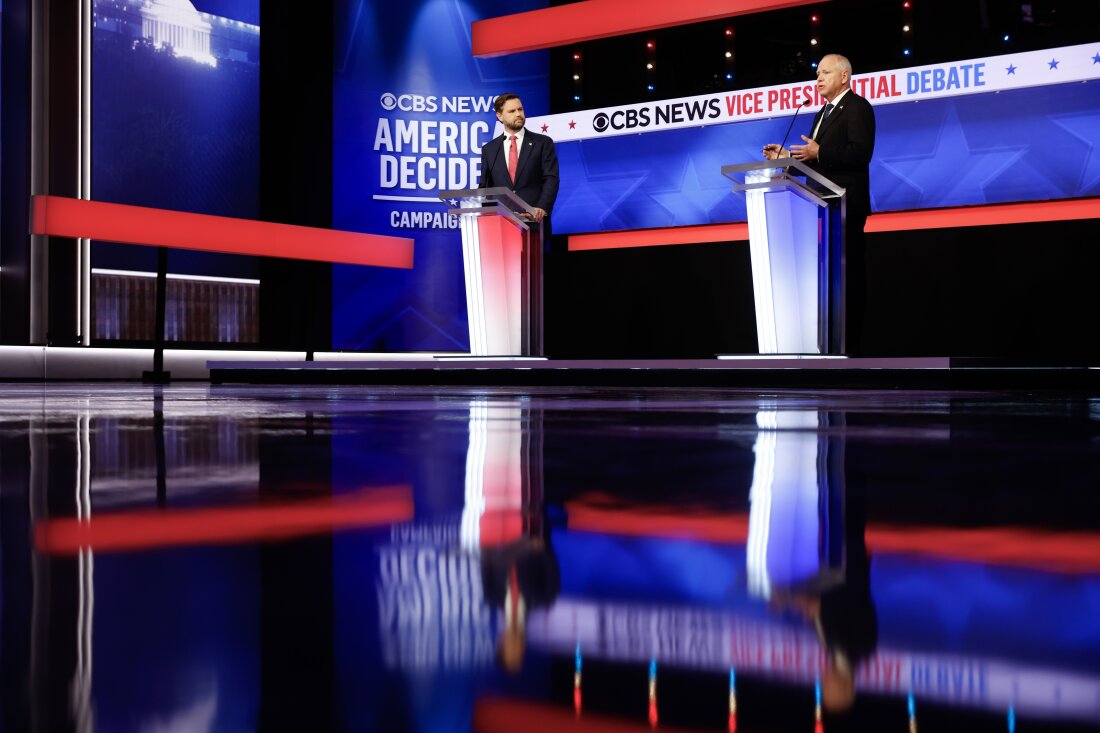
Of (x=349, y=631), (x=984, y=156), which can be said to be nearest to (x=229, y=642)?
(x=349, y=631)

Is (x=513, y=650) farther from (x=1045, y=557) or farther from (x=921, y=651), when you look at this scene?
(x=1045, y=557)

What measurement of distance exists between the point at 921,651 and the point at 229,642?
0.42ft

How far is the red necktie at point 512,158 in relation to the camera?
454cm

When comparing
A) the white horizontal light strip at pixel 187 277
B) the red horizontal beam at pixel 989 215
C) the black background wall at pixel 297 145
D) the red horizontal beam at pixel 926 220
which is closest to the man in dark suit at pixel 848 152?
the red horizontal beam at pixel 926 220

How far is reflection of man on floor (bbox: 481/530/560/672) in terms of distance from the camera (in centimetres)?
20

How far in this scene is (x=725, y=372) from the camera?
3707mm

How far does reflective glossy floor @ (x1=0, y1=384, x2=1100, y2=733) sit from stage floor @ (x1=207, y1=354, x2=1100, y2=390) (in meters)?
3.02

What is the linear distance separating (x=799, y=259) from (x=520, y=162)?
54.8 inches

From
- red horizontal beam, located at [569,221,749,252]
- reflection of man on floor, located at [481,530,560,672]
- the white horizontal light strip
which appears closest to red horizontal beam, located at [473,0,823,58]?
red horizontal beam, located at [569,221,749,252]

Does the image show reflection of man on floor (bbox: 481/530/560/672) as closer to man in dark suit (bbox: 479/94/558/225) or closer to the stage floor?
the stage floor

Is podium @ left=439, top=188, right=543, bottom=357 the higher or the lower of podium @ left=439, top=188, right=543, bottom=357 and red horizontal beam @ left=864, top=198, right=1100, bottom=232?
the lower

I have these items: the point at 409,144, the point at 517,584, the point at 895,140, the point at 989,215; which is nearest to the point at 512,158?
the point at 895,140

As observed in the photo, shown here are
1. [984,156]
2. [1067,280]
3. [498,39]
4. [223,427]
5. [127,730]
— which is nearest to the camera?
[127,730]

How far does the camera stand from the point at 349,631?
7.9 inches
